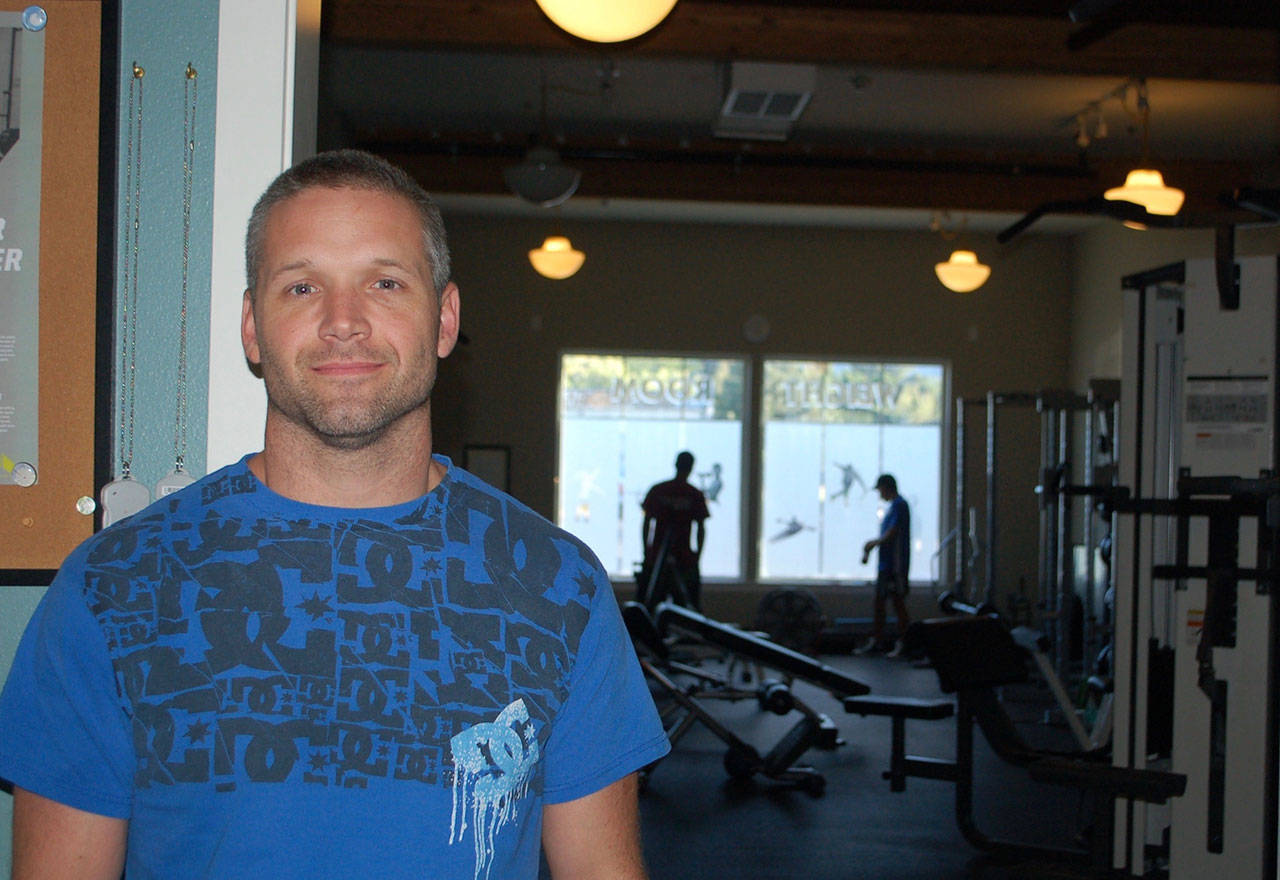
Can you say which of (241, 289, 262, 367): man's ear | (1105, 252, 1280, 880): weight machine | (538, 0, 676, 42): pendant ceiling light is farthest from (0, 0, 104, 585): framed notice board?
(1105, 252, 1280, 880): weight machine

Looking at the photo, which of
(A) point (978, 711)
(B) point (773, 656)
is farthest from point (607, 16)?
(B) point (773, 656)

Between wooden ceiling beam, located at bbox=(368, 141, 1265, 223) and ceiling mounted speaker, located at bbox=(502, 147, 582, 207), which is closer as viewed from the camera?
ceiling mounted speaker, located at bbox=(502, 147, 582, 207)

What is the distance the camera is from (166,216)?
4.75 ft

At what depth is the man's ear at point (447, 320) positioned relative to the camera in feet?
3.83

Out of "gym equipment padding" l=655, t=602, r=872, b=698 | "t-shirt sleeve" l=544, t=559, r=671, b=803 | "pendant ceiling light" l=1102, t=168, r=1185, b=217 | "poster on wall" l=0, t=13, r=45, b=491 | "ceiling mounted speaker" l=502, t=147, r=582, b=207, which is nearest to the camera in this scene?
"t-shirt sleeve" l=544, t=559, r=671, b=803

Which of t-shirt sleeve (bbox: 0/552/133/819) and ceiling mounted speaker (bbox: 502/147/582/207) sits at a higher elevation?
ceiling mounted speaker (bbox: 502/147/582/207)

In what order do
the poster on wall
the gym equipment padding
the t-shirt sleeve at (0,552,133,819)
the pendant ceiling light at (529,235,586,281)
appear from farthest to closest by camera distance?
1. the pendant ceiling light at (529,235,586,281)
2. the gym equipment padding
3. the poster on wall
4. the t-shirt sleeve at (0,552,133,819)

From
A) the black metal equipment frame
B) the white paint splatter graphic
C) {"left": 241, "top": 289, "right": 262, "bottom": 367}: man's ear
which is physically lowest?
the black metal equipment frame

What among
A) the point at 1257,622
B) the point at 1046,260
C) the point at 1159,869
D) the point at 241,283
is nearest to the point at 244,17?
the point at 241,283

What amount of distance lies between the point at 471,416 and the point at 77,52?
30.9 ft

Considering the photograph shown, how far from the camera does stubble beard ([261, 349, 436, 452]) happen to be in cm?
106

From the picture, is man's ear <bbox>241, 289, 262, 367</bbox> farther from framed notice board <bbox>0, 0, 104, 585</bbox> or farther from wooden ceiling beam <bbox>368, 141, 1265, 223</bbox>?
wooden ceiling beam <bbox>368, 141, 1265, 223</bbox>

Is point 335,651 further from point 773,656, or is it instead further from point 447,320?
point 773,656

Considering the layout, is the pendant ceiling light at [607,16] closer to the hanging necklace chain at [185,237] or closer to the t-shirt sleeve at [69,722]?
the hanging necklace chain at [185,237]
